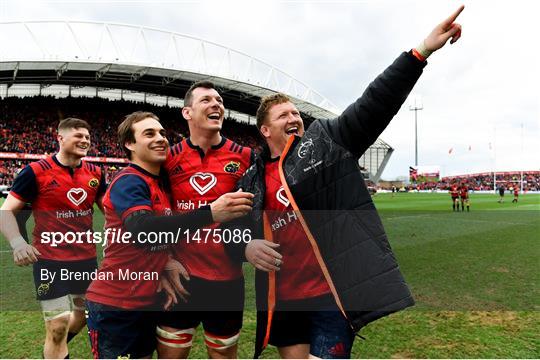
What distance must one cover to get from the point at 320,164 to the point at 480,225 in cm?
1367

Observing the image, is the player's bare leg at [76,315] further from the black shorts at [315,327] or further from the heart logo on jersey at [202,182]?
the black shorts at [315,327]

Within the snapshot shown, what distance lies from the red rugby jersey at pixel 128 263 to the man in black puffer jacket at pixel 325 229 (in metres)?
0.58

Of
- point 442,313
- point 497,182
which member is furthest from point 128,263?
point 497,182

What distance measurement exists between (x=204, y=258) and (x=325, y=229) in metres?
0.91

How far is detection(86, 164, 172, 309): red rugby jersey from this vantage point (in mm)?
2264

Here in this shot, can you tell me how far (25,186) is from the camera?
307 cm

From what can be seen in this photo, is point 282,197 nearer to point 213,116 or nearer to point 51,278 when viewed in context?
point 213,116

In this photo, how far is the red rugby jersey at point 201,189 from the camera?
2471mm

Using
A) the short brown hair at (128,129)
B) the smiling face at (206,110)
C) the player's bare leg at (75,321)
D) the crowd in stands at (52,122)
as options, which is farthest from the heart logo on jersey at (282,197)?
the crowd in stands at (52,122)

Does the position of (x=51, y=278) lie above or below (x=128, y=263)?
below

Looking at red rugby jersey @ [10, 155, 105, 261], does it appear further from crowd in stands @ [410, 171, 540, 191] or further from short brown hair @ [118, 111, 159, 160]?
crowd in stands @ [410, 171, 540, 191]

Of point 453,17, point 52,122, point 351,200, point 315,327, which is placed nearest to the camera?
point 453,17

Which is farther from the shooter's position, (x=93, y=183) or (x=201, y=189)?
(x=93, y=183)

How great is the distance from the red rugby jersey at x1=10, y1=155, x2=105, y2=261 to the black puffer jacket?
221 centimetres
